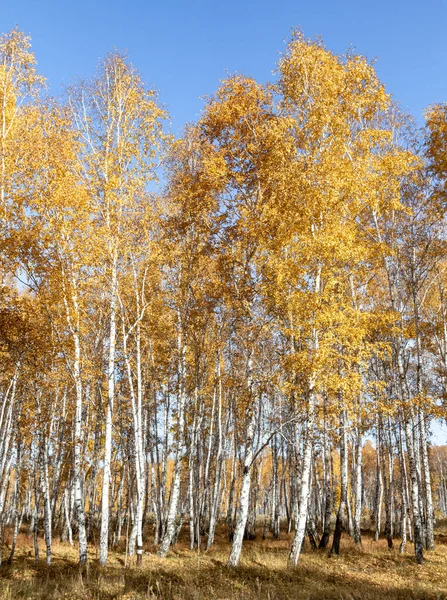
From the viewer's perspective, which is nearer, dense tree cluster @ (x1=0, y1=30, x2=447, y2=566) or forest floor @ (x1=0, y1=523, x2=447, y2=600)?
forest floor @ (x1=0, y1=523, x2=447, y2=600)

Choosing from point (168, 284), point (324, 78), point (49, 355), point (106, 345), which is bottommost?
point (49, 355)

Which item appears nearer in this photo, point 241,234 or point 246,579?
point 246,579

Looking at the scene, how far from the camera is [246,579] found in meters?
9.57

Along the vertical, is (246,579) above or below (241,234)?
below

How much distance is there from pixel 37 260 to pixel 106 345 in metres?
5.82

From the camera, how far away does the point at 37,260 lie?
12062 mm

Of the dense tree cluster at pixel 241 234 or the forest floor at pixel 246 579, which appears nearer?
the forest floor at pixel 246 579

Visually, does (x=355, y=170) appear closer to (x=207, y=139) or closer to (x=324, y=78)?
(x=324, y=78)

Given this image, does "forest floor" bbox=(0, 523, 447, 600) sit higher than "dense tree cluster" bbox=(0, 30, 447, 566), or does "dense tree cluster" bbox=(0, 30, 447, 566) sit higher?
"dense tree cluster" bbox=(0, 30, 447, 566)

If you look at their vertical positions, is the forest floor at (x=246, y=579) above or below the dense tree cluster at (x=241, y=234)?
below

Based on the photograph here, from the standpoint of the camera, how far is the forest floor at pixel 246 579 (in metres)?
7.96

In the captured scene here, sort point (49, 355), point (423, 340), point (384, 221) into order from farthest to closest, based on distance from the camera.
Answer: point (423, 340), point (384, 221), point (49, 355)

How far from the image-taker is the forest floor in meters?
7.96

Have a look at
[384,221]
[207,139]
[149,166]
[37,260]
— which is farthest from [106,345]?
[384,221]
